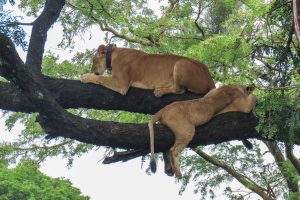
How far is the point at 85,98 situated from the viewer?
6.09 m

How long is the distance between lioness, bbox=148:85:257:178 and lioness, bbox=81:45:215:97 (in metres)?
0.27

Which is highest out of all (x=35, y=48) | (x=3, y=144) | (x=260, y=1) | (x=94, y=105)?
(x=260, y=1)

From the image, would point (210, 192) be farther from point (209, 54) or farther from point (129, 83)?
point (129, 83)

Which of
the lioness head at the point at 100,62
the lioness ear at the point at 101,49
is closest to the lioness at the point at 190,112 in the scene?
the lioness head at the point at 100,62

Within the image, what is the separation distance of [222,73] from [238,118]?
17.4ft

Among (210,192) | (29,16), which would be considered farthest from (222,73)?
(29,16)

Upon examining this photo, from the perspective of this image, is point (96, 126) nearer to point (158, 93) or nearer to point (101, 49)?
point (158, 93)

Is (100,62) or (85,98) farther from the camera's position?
(100,62)

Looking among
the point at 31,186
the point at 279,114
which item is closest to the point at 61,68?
the point at 31,186

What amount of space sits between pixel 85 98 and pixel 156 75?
1.00 m

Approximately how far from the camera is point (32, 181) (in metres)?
11.2

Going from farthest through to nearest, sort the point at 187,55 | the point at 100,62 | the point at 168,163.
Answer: the point at 187,55, the point at 100,62, the point at 168,163

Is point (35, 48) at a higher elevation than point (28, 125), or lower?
lower

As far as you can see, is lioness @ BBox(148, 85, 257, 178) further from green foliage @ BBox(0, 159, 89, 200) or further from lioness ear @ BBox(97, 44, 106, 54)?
green foliage @ BBox(0, 159, 89, 200)
